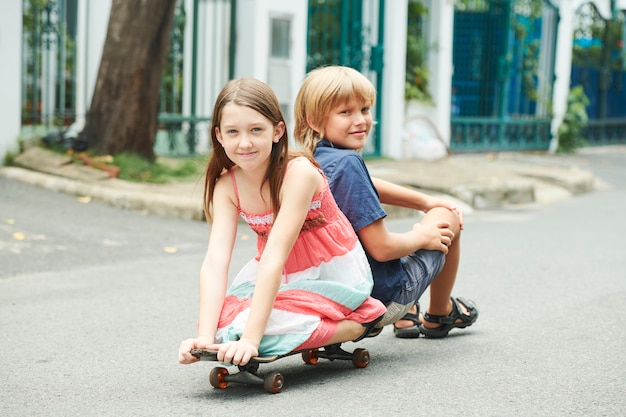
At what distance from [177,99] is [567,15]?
7.69m

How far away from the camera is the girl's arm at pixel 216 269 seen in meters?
3.28

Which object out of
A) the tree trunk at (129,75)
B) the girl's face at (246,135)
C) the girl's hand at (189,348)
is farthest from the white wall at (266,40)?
the girl's hand at (189,348)

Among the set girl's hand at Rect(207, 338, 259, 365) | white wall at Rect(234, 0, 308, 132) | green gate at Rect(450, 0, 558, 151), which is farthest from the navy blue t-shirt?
green gate at Rect(450, 0, 558, 151)

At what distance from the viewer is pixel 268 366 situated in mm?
3715

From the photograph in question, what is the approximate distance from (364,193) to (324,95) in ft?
1.34

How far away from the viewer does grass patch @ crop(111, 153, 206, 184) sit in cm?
871

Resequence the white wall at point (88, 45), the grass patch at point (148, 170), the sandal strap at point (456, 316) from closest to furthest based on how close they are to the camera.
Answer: the sandal strap at point (456, 316), the grass patch at point (148, 170), the white wall at point (88, 45)

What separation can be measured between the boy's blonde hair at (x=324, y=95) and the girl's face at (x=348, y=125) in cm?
2

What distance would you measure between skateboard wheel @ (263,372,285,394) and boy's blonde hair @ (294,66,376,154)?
2.94 feet

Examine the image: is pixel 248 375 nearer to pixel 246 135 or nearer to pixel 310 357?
pixel 310 357

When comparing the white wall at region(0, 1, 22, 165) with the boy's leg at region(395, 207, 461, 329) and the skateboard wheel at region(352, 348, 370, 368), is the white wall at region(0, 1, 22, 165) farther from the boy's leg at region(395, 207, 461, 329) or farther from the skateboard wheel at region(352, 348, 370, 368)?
the skateboard wheel at region(352, 348, 370, 368)

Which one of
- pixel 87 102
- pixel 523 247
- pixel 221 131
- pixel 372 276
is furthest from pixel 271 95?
pixel 87 102

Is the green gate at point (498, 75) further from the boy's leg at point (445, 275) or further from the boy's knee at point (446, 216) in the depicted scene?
the boy's knee at point (446, 216)

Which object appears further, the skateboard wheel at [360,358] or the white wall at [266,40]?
the white wall at [266,40]
